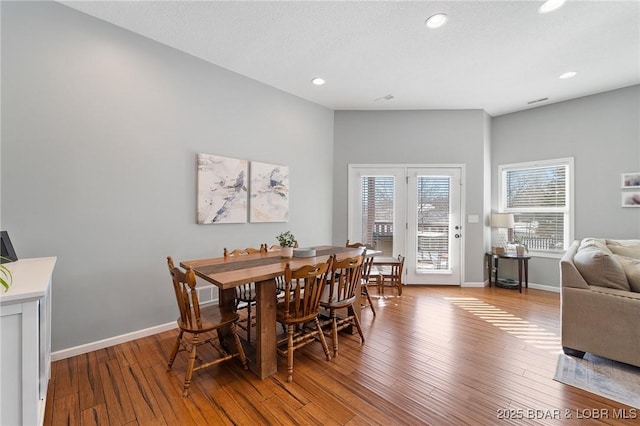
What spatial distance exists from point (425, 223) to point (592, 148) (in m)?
2.62

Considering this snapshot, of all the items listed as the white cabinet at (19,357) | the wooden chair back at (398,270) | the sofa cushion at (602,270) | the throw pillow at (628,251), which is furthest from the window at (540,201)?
the white cabinet at (19,357)

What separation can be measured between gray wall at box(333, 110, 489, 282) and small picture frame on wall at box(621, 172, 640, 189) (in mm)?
1695

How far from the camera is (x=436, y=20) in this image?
241cm

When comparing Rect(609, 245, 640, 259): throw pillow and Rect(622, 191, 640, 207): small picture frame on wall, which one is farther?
Rect(622, 191, 640, 207): small picture frame on wall

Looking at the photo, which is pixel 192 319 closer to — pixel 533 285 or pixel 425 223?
pixel 425 223

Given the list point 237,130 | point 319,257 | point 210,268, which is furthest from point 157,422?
point 237,130

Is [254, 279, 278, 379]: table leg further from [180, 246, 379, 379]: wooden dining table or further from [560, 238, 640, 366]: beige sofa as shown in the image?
[560, 238, 640, 366]: beige sofa

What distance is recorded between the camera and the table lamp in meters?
4.49

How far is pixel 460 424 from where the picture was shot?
5.17 ft

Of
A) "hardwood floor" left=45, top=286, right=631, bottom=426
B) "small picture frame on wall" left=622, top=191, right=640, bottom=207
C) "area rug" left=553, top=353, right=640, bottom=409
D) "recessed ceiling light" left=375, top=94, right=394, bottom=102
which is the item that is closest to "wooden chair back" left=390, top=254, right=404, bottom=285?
"hardwood floor" left=45, top=286, right=631, bottom=426

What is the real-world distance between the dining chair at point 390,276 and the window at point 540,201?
2332 mm

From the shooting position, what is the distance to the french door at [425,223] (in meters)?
4.59

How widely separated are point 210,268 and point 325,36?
243 cm

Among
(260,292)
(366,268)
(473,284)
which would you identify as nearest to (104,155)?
(260,292)
